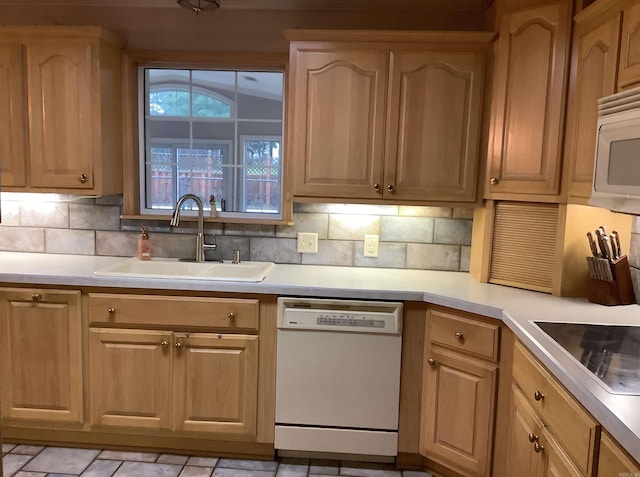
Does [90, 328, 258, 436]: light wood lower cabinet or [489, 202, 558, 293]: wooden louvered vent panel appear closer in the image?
[489, 202, 558, 293]: wooden louvered vent panel

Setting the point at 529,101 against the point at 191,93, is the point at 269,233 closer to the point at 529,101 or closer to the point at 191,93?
the point at 191,93

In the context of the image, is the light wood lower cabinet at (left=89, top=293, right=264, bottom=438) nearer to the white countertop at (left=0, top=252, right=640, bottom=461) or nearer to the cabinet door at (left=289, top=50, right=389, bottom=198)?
the white countertop at (left=0, top=252, right=640, bottom=461)

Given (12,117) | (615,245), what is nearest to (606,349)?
(615,245)

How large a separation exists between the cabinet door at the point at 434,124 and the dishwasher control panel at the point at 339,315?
0.60 m

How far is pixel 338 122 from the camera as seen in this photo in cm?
262

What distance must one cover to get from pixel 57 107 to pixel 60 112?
0.03 metres

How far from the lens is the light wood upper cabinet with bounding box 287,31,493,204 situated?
2549mm

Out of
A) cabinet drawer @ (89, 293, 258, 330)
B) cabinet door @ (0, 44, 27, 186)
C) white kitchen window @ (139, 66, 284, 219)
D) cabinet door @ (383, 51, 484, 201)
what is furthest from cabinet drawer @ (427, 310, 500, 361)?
cabinet door @ (0, 44, 27, 186)

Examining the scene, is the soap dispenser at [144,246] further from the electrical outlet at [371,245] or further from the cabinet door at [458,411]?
the cabinet door at [458,411]

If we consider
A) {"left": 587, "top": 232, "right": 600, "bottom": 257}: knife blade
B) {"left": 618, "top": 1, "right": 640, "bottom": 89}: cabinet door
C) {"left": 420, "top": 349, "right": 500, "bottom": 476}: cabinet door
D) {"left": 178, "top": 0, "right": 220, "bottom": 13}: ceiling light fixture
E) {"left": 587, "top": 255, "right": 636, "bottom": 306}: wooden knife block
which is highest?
{"left": 178, "top": 0, "right": 220, "bottom": 13}: ceiling light fixture

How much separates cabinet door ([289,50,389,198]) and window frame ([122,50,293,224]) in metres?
0.26

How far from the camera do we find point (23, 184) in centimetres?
278

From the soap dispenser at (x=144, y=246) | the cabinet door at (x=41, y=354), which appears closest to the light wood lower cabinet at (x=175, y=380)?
the cabinet door at (x=41, y=354)

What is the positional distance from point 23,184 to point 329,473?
6.97 feet
